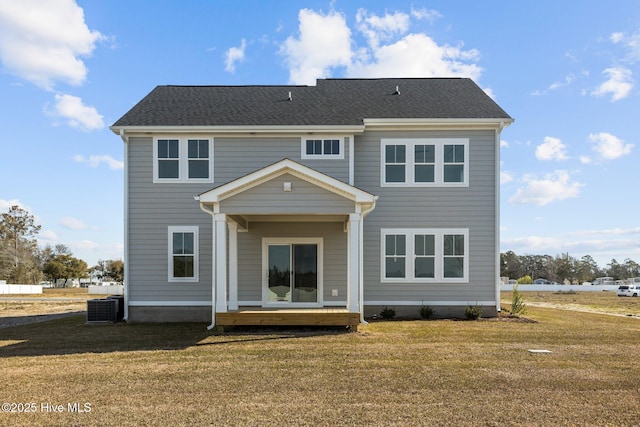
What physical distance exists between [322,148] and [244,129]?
246 centimetres

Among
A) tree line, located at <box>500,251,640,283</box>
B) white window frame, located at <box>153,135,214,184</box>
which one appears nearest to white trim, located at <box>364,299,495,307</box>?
white window frame, located at <box>153,135,214,184</box>

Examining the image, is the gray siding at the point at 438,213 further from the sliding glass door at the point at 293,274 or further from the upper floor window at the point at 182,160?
the upper floor window at the point at 182,160

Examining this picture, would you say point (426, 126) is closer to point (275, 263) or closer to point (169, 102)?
point (275, 263)

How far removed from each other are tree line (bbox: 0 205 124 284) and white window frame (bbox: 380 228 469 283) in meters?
46.8

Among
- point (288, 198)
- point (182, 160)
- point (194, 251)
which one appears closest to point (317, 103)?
point (182, 160)

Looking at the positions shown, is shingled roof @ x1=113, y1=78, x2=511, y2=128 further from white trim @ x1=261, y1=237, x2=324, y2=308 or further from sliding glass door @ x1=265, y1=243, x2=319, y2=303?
sliding glass door @ x1=265, y1=243, x2=319, y2=303

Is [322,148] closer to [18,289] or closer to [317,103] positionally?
[317,103]

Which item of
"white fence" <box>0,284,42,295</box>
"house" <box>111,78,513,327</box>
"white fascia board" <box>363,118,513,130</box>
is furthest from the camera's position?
"white fence" <box>0,284,42,295</box>

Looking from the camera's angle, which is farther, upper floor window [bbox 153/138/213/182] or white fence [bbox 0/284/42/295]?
white fence [bbox 0/284/42/295]

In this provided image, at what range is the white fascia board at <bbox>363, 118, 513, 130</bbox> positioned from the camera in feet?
45.5

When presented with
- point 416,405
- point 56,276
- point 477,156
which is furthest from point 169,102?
point 56,276

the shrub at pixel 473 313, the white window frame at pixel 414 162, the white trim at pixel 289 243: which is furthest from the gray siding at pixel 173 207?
the shrub at pixel 473 313

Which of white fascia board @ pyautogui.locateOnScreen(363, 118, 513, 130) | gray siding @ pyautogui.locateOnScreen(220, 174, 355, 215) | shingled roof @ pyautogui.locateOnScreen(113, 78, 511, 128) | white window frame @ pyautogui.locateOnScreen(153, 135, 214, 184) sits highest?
shingled roof @ pyautogui.locateOnScreen(113, 78, 511, 128)

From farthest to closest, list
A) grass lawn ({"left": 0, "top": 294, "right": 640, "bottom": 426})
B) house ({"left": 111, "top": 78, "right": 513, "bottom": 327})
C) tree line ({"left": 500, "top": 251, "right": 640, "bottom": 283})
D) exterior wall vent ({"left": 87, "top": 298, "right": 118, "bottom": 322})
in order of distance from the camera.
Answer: tree line ({"left": 500, "top": 251, "right": 640, "bottom": 283}) < house ({"left": 111, "top": 78, "right": 513, "bottom": 327}) < exterior wall vent ({"left": 87, "top": 298, "right": 118, "bottom": 322}) < grass lawn ({"left": 0, "top": 294, "right": 640, "bottom": 426})
